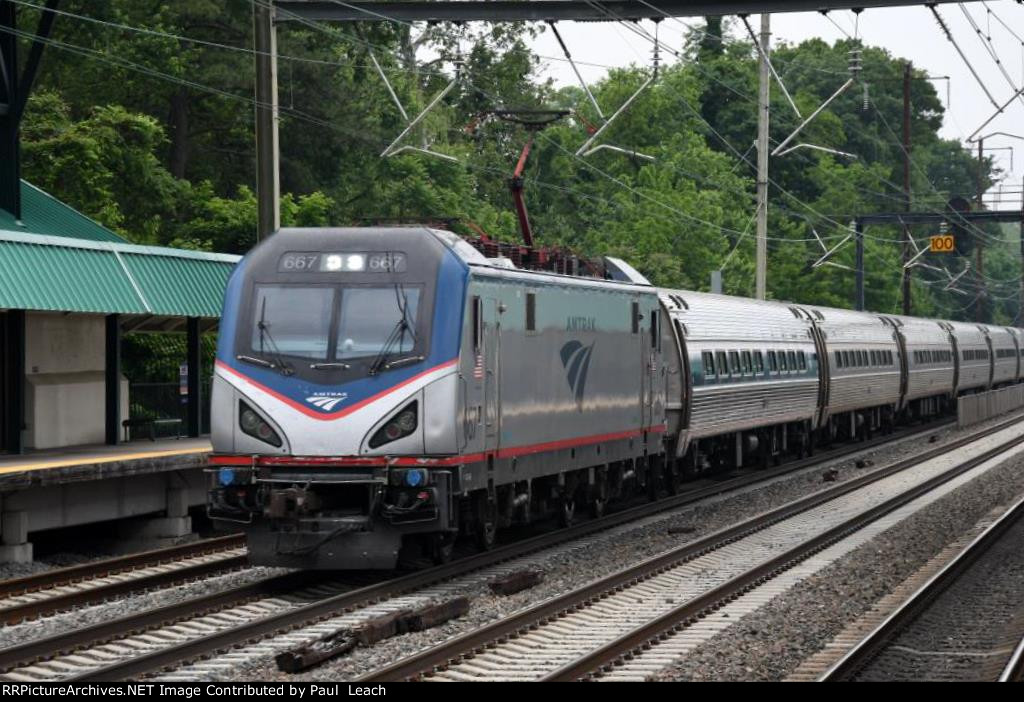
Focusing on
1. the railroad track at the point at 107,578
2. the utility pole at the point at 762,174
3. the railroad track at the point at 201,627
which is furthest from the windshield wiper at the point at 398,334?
the utility pole at the point at 762,174

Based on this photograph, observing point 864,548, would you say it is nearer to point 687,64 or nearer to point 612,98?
point 612,98

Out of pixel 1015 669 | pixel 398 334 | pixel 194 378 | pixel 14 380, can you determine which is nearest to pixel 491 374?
pixel 398 334

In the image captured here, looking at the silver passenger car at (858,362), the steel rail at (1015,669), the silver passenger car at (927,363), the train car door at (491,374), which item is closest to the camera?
the steel rail at (1015,669)

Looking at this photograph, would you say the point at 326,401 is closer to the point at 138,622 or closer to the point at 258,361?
the point at 258,361

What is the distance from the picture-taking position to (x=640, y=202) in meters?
74.6

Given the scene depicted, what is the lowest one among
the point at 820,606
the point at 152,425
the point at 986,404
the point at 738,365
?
the point at 986,404

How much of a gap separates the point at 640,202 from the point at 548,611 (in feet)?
200

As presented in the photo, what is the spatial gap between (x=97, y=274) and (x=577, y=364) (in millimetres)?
6474

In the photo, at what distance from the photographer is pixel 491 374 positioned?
16953mm

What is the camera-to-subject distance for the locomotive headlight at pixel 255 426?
615 inches

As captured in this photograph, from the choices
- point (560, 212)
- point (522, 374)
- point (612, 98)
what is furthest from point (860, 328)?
point (612, 98)

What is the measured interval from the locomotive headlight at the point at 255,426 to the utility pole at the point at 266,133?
8.25m

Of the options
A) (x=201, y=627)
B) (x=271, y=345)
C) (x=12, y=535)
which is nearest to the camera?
(x=201, y=627)

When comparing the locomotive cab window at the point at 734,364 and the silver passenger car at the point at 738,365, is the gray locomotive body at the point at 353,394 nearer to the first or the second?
the silver passenger car at the point at 738,365
